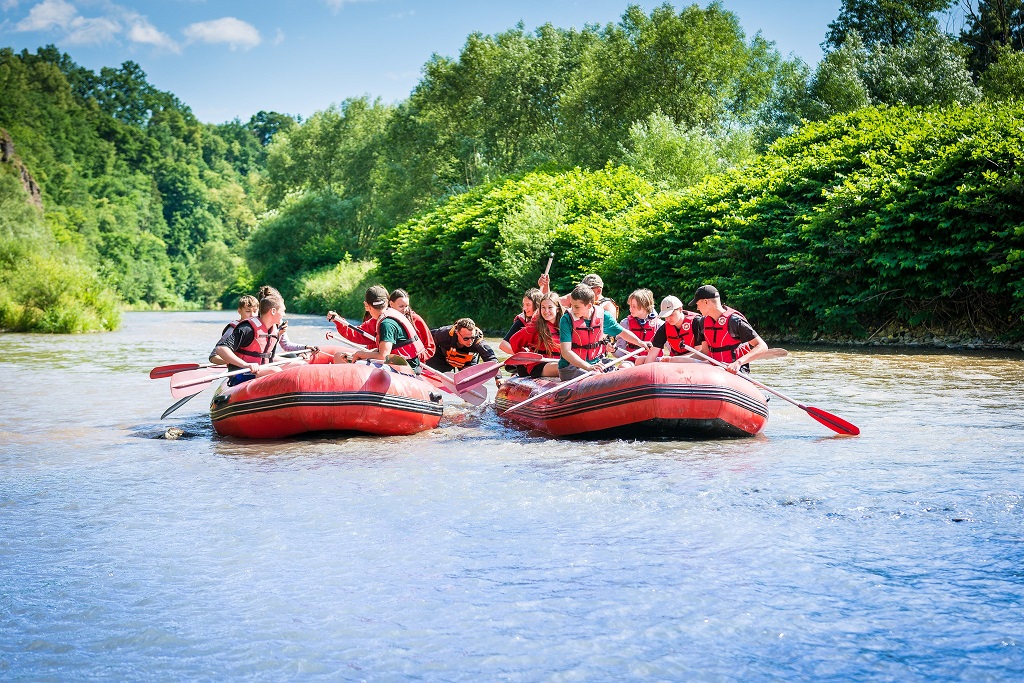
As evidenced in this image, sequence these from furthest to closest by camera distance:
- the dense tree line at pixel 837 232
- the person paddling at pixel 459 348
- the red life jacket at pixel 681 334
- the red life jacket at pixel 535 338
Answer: the dense tree line at pixel 837 232
the person paddling at pixel 459 348
the red life jacket at pixel 535 338
the red life jacket at pixel 681 334

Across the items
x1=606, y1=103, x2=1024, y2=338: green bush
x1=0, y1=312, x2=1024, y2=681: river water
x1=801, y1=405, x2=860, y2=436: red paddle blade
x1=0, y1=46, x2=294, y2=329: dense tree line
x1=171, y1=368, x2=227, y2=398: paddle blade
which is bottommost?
x1=0, y1=312, x2=1024, y2=681: river water

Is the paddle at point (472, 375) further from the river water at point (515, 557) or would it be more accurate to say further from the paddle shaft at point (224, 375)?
the paddle shaft at point (224, 375)

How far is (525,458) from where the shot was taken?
746 centimetres

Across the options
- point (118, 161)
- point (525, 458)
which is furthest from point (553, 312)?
point (118, 161)

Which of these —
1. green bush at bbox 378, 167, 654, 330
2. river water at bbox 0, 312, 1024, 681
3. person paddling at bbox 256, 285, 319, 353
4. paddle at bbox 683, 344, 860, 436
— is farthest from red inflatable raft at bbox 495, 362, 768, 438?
green bush at bbox 378, 167, 654, 330

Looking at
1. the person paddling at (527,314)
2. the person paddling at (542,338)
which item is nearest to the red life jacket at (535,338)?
the person paddling at (542,338)

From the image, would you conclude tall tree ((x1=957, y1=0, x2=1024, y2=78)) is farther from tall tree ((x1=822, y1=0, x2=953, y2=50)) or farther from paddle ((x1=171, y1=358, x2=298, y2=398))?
paddle ((x1=171, y1=358, x2=298, y2=398))

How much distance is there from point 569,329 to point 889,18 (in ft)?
104

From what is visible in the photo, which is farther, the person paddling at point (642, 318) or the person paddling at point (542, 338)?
the person paddling at point (642, 318)

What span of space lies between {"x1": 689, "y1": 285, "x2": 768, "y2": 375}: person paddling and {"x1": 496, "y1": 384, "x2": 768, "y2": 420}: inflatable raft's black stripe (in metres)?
0.48

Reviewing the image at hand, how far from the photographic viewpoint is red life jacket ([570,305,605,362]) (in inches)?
339

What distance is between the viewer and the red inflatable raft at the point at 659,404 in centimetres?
743

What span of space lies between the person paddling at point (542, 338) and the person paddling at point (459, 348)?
348 millimetres

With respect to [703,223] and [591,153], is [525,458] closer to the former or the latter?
[703,223]
